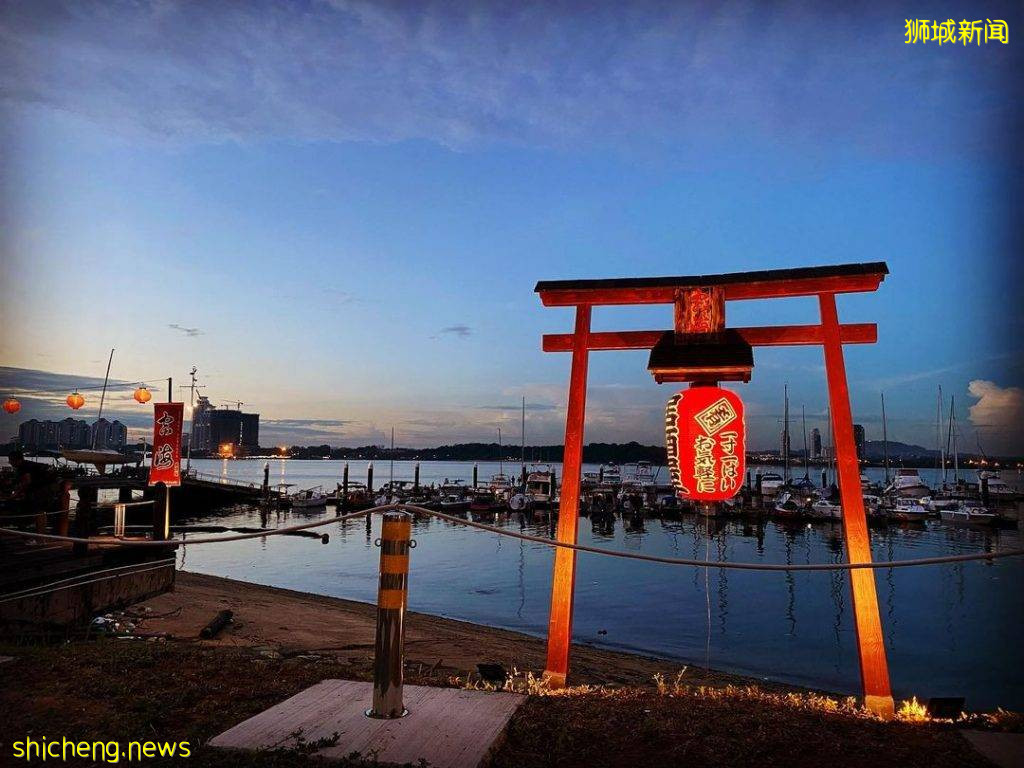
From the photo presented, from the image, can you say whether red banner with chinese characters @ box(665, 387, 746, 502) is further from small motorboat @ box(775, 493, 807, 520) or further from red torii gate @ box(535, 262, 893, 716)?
small motorboat @ box(775, 493, 807, 520)

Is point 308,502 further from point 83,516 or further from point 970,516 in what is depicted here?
point 970,516

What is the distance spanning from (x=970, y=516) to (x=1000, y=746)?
50270 millimetres

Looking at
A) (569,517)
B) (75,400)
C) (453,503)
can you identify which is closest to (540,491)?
(453,503)

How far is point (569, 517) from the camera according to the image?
6617 millimetres

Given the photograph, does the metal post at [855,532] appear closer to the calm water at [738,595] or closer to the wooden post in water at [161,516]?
the calm water at [738,595]

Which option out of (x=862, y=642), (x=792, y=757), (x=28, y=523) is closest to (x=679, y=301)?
(x=862, y=642)

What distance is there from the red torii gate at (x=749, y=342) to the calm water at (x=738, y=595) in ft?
22.1

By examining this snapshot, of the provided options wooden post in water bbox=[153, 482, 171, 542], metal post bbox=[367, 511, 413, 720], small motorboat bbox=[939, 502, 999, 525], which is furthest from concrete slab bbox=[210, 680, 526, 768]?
small motorboat bbox=[939, 502, 999, 525]

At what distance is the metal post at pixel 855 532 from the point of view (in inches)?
216

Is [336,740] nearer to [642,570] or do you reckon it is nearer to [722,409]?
[722,409]

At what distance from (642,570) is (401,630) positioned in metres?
29.5

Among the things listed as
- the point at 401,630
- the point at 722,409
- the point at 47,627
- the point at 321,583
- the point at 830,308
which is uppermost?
the point at 830,308

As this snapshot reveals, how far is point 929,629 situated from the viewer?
2142 centimetres

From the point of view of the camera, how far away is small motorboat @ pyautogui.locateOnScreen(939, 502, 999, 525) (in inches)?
1716
